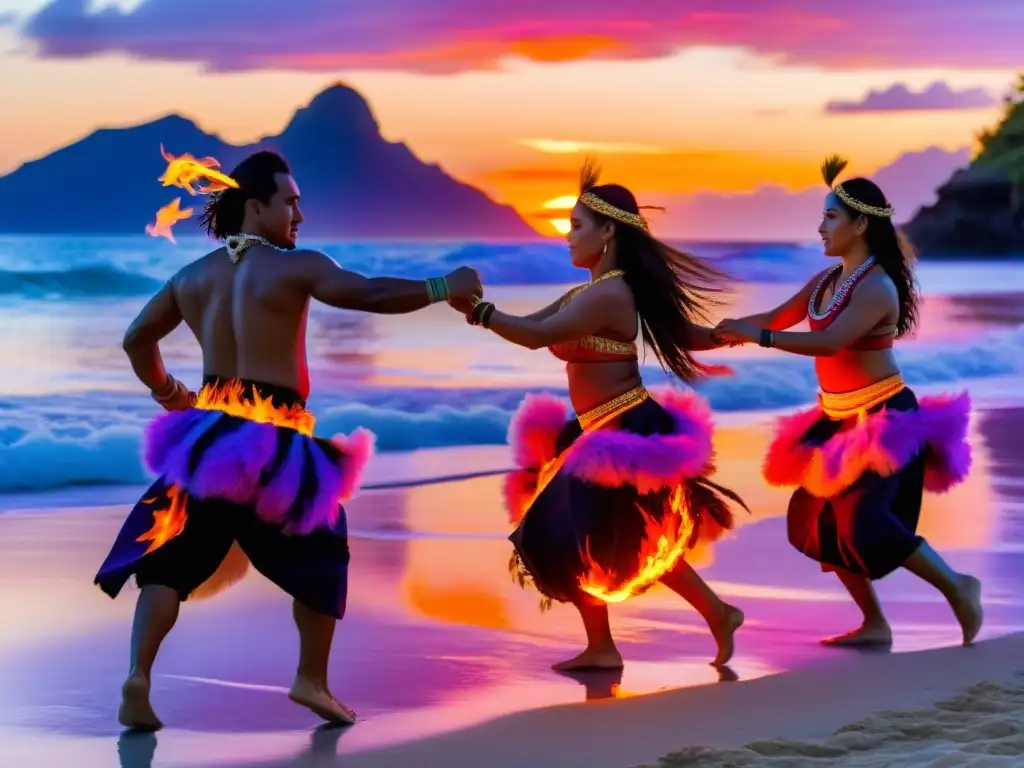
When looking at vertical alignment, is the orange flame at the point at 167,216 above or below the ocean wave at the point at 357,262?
below

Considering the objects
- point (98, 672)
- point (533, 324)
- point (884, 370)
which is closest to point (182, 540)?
point (98, 672)

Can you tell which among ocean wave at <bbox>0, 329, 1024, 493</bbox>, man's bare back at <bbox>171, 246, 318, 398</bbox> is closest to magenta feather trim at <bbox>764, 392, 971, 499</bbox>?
man's bare back at <bbox>171, 246, 318, 398</bbox>

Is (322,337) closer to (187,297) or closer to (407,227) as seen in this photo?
(407,227)

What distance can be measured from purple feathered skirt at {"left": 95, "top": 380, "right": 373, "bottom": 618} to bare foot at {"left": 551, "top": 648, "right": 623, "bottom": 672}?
3.06 ft

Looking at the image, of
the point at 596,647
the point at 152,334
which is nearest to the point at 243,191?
the point at 152,334

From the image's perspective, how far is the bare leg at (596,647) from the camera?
547cm

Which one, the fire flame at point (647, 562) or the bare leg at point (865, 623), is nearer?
the fire flame at point (647, 562)

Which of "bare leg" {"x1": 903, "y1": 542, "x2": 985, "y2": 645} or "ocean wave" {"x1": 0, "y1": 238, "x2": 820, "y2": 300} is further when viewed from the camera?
"ocean wave" {"x1": 0, "y1": 238, "x2": 820, "y2": 300}

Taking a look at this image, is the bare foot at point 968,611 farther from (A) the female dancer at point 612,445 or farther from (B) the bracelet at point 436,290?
(B) the bracelet at point 436,290

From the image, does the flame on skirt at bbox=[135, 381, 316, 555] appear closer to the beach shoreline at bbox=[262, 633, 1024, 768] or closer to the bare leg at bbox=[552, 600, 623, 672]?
the beach shoreline at bbox=[262, 633, 1024, 768]

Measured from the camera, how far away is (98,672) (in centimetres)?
537

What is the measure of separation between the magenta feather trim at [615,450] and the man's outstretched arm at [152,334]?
1.18 meters

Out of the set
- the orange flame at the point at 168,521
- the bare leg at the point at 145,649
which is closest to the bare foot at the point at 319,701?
the bare leg at the point at 145,649

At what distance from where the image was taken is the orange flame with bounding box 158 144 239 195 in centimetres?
499
